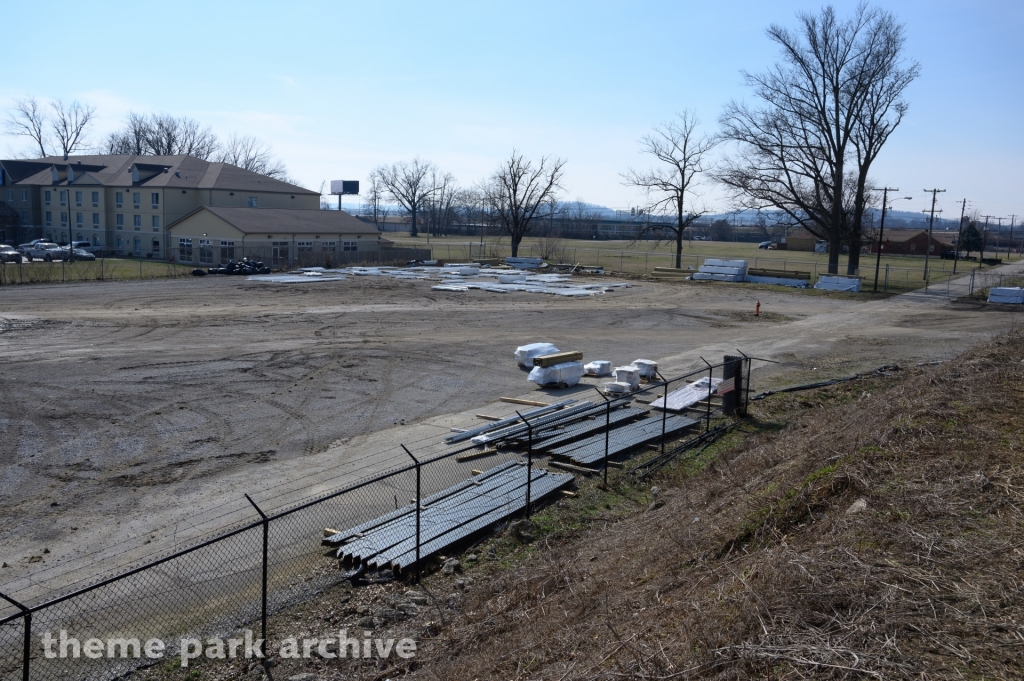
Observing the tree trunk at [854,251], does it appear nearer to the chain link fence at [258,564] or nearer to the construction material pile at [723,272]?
the construction material pile at [723,272]

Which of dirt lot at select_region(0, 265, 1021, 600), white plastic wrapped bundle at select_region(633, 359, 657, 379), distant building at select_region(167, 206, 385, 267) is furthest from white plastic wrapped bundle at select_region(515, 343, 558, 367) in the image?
distant building at select_region(167, 206, 385, 267)

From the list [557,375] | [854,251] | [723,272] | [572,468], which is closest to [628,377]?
[557,375]

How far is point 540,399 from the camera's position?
71.2ft

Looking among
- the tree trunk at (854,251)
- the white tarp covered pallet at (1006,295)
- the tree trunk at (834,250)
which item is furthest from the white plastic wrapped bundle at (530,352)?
the tree trunk at (854,251)

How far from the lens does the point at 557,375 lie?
22812mm

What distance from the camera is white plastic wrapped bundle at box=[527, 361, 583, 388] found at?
22828 mm

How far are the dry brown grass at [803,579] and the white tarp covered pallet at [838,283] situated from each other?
151 feet

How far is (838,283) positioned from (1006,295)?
10148 mm

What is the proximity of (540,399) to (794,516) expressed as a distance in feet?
42.3

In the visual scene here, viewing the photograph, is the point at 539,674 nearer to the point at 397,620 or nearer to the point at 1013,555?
the point at 397,620

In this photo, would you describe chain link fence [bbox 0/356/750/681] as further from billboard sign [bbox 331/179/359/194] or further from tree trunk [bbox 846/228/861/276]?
billboard sign [bbox 331/179/359/194]

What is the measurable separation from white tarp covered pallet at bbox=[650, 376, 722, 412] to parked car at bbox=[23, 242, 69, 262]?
197 ft

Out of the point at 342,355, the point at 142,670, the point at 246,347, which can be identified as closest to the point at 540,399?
the point at 342,355

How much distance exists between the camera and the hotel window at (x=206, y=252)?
215 ft
